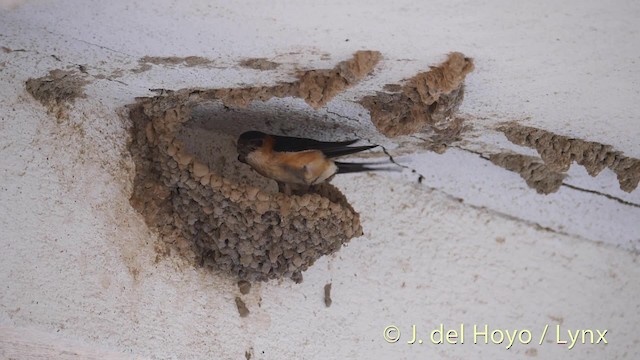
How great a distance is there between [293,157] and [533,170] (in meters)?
0.92

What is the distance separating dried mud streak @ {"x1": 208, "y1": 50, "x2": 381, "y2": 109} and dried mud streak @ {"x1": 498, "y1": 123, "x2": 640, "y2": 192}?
0.69 metres

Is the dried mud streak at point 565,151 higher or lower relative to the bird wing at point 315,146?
higher

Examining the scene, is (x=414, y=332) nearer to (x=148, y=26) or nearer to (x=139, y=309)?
(x=139, y=309)

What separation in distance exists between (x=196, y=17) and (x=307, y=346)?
1426 mm

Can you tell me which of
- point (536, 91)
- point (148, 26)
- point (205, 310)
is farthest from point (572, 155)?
point (148, 26)

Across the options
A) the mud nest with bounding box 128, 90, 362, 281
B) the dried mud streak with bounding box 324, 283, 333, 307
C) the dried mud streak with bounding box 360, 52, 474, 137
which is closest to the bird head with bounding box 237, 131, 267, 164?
the mud nest with bounding box 128, 90, 362, 281

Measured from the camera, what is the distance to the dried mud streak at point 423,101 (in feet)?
9.25

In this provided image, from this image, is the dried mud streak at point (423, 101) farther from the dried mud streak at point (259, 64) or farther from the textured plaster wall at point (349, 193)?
the dried mud streak at point (259, 64)

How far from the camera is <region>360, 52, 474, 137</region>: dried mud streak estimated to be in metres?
2.82

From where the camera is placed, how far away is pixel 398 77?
118 inches

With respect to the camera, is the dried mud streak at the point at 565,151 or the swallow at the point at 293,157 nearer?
the dried mud streak at the point at 565,151

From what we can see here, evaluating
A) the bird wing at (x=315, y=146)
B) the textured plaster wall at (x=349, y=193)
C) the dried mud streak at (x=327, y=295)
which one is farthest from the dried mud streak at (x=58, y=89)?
the dried mud streak at (x=327, y=295)

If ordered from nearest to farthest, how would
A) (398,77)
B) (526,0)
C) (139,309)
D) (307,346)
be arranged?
(526,0)
(398,77)
(139,309)
(307,346)

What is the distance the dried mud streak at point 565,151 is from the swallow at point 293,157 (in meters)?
0.52
